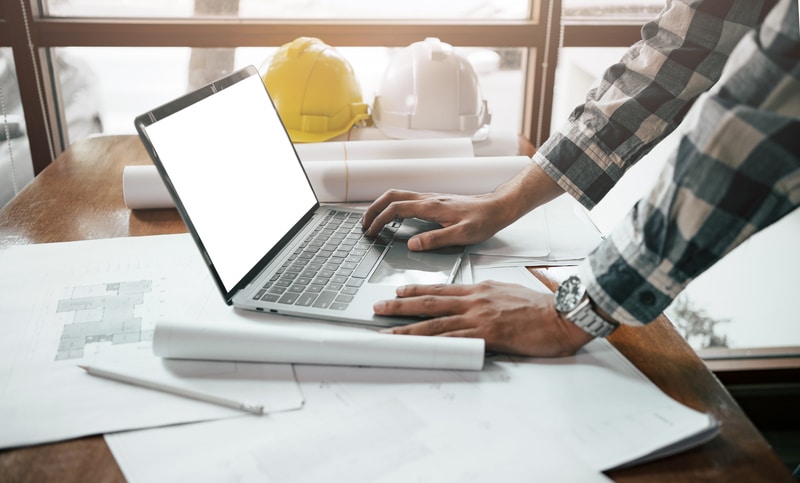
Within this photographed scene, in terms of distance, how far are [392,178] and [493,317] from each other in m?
0.50

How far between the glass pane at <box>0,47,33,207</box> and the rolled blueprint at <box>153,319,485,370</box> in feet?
4.12

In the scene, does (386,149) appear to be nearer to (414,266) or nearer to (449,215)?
(449,215)

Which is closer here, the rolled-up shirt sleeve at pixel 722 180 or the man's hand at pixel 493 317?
the rolled-up shirt sleeve at pixel 722 180

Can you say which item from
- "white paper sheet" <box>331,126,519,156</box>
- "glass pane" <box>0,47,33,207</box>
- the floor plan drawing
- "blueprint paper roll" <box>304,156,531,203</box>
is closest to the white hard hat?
"white paper sheet" <box>331,126,519,156</box>

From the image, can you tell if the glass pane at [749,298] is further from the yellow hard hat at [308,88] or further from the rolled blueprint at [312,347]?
the rolled blueprint at [312,347]

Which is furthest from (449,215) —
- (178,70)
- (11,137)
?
(11,137)

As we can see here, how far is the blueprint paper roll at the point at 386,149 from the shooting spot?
Answer: 1261 millimetres

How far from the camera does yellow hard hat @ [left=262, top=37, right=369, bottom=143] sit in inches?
54.1

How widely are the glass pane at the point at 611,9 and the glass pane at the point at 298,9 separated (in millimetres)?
141

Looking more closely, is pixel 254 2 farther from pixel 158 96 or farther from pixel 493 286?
pixel 493 286

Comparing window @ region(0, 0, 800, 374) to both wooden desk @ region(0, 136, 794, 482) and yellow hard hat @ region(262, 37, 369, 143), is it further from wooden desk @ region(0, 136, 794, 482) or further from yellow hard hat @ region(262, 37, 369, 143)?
wooden desk @ region(0, 136, 794, 482)

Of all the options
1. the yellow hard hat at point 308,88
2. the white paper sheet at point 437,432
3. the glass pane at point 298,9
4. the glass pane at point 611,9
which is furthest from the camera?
the glass pane at point 611,9

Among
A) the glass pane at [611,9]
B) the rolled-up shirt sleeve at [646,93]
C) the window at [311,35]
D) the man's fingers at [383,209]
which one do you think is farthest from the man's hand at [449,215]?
the glass pane at [611,9]

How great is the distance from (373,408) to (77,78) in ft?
5.31
